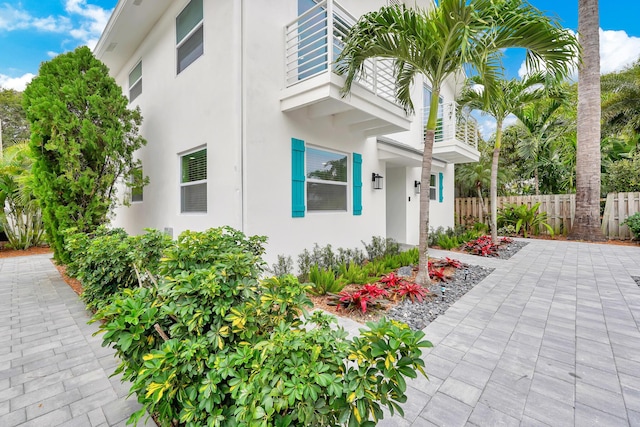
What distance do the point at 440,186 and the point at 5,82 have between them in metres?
28.4

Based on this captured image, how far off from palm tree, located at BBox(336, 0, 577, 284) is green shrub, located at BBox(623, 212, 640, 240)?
866 cm

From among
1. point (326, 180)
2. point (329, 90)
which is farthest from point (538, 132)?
point (329, 90)

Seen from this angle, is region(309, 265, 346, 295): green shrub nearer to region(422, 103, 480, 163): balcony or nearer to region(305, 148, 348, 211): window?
region(305, 148, 348, 211): window

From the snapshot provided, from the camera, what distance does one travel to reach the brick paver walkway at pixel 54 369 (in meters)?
2.04

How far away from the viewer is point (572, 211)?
1127 centimetres

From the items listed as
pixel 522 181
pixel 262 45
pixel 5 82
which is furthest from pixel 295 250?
pixel 5 82

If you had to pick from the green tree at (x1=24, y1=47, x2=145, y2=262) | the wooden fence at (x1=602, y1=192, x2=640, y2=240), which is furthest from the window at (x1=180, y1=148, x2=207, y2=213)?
the wooden fence at (x1=602, y1=192, x2=640, y2=240)

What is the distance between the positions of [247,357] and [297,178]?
4271 millimetres

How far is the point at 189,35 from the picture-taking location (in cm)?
599

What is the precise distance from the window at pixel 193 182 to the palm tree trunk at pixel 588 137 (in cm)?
1299

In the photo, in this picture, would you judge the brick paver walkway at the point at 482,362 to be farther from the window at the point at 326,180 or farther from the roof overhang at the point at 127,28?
the roof overhang at the point at 127,28

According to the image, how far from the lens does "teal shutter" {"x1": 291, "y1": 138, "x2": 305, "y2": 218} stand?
540 centimetres

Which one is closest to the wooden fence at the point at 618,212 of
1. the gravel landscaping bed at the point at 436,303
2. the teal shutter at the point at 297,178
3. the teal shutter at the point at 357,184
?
the gravel landscaping bed at the point at 436,303

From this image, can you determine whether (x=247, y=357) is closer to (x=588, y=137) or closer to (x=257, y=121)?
(x=257, y=121)
